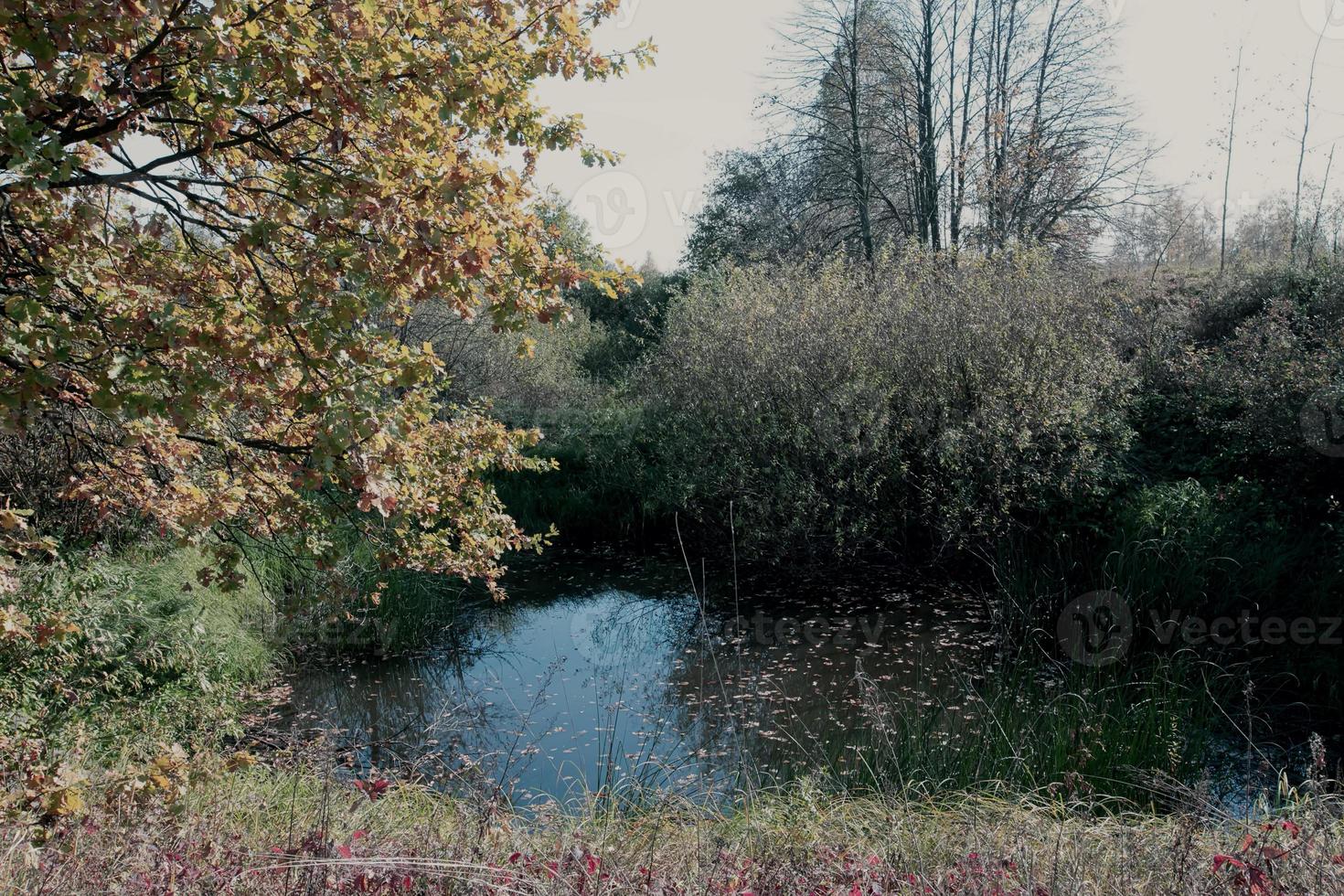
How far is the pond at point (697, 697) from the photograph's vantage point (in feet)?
18.0

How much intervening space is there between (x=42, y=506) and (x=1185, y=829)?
764 centimetres

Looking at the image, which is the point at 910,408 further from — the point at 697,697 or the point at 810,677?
the point at 697,697

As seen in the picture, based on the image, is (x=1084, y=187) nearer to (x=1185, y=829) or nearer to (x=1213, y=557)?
(x=1213, y=557)

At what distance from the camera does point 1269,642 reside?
7.35 metres

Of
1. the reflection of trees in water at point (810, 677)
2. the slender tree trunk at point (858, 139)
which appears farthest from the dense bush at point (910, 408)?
the slender tree trunk at point (858, 139)

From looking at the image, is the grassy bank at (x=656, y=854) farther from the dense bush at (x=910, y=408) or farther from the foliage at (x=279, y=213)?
the dense bush at (x=910, y=408)

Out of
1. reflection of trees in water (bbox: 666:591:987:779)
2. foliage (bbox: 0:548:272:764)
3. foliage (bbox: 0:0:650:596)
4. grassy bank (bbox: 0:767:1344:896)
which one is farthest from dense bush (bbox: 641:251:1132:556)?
foliage (bbox: 0:0:650:596)

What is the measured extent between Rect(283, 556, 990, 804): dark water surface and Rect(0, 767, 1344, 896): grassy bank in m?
1.35

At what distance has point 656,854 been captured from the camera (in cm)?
325

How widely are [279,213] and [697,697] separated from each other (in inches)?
212

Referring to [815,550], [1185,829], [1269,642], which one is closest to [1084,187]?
[815,550]

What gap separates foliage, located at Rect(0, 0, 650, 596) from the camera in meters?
2.85

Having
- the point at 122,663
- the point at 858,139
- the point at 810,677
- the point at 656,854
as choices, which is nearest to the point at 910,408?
the point at 810,677

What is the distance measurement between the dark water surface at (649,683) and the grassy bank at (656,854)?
1.35m
